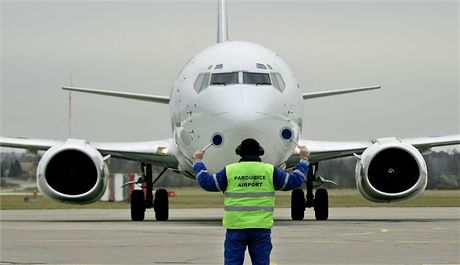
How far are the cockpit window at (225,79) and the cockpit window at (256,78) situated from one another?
19 cm

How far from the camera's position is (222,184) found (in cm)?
1064

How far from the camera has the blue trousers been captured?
1036 centimetres

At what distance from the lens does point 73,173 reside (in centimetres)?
2484

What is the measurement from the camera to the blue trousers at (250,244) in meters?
10.4

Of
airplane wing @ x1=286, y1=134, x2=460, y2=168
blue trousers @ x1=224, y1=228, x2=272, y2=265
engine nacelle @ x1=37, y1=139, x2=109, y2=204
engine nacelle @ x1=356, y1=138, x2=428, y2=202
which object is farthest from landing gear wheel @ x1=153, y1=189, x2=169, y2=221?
blue trousers @ x1=224, y1=228, x2=272, y2=265

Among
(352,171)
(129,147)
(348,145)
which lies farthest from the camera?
(352,171)

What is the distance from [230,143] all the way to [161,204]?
7.36 meters

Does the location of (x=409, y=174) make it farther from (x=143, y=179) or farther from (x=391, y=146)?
(x=143, y=179)

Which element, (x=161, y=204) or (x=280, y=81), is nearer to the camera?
(x=280, y=81)

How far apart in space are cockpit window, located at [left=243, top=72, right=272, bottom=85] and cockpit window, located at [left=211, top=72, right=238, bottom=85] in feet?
0.63

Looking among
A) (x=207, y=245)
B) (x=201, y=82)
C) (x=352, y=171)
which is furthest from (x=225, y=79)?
(x=352, y=171)

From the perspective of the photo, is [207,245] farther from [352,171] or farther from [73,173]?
[352,171]

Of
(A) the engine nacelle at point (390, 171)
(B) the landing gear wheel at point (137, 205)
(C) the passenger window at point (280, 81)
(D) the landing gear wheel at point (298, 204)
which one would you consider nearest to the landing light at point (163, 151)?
(B) the landing gear wheel at point (137, 205)

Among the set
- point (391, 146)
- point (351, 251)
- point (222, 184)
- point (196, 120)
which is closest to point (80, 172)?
point (196, 120)
